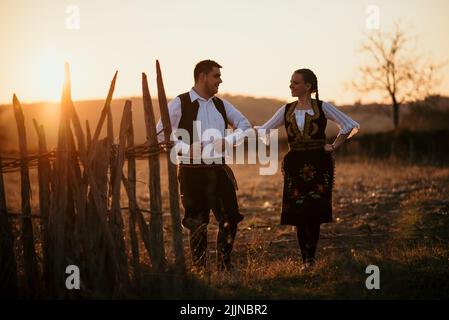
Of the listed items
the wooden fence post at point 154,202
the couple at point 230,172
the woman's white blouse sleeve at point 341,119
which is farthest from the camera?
the woman's white blouse sleeve at point 341,119

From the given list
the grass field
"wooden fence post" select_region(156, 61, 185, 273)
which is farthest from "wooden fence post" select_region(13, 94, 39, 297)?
"wooden fence post" select_region(156, 61, 185, 273)

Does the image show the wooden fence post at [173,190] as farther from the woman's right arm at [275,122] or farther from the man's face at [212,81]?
the woman's right arm at [275,122]

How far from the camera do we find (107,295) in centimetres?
525

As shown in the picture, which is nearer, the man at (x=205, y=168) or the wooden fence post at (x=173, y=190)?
the wooden fence post at (x=173, y=190)

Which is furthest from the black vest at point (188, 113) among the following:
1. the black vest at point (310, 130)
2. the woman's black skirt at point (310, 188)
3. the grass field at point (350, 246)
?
the grass field at point (350, 246)

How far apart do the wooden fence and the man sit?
0.91m

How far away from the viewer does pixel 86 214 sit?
528 cm

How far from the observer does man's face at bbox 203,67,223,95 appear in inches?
256

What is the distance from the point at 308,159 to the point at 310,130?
0.30 metres

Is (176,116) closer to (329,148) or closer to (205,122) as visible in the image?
(205,122)

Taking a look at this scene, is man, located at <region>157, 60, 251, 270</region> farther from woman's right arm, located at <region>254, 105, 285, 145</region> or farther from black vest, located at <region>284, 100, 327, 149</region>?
black vest, located at <region>284, 100, 327, 149</region>

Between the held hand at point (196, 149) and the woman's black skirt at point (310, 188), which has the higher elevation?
the held hand at point (196, 149)

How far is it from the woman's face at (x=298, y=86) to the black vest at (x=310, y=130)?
0.16m

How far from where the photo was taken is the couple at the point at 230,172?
21.2ft
